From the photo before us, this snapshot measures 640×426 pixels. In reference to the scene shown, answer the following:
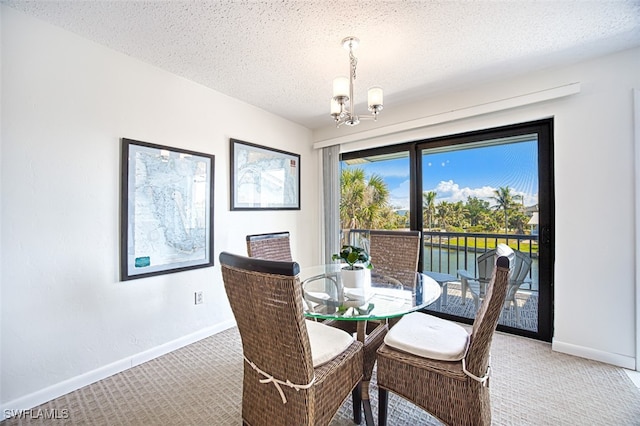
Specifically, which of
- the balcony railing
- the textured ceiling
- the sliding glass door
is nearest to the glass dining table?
the balcony railing

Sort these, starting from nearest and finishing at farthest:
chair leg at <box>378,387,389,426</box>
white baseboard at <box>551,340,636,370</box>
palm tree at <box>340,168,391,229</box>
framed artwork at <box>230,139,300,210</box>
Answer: chair leg at <box>378,387,389,426</box> → white baseboard at <box>551,340,636,370</box> → framed artwork at <box>230,139,300,210</box> → palm tree at <box>340,168,391,229</box>

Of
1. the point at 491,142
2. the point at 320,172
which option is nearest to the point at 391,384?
the point at 491,142

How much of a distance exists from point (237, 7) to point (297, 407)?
7.19 ft

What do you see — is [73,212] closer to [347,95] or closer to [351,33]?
[347,95]

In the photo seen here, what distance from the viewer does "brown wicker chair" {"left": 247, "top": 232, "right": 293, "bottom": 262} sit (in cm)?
256

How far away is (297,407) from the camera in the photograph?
120cm

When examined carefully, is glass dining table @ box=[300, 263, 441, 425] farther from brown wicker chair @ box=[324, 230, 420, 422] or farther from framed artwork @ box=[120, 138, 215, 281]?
framed artwork @ box=[120, 138, 215, 281]

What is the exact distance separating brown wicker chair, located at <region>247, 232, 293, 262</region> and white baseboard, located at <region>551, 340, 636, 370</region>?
2541 mm

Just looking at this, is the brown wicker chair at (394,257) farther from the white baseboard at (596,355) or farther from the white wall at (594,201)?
the white baseboard at (596,355)

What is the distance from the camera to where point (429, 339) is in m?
1.54

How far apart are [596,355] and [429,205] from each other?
1855mm

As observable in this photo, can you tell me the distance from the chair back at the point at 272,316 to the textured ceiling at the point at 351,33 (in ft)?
5.22

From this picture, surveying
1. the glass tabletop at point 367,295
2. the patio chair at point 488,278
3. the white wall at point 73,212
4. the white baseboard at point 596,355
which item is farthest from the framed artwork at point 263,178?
the white baseboard at point 596,355

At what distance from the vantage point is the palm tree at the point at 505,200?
2799mm
